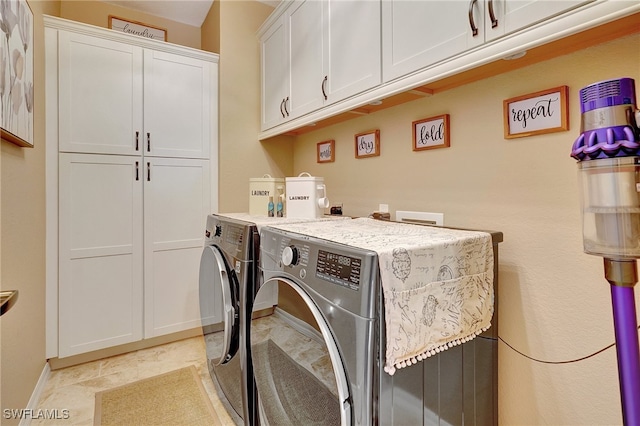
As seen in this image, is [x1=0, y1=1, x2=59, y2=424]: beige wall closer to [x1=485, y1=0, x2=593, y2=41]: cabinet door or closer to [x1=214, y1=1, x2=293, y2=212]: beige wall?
[x1=214, y1=1, x2=293, y2=212]: beige wall

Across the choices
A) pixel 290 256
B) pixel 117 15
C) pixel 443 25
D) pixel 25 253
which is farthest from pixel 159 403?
pixel 117 15

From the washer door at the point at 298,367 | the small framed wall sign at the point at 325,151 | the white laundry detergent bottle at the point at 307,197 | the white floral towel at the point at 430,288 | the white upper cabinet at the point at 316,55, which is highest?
the white upper cabinet at the point at 316,55

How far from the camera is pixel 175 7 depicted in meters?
2.75

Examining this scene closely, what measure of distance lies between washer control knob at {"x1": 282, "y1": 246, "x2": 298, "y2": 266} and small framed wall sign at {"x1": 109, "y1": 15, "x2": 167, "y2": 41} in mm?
2659

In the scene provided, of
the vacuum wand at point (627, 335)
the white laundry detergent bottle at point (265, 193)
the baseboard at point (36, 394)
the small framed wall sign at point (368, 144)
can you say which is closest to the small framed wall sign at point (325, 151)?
the small framed wall sign at point (368, 144)

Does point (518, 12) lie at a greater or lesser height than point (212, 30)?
lesser

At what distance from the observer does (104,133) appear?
7.23ft

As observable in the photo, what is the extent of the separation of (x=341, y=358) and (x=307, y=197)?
1.05 metres

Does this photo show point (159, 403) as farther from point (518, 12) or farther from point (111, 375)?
point (518, 12)

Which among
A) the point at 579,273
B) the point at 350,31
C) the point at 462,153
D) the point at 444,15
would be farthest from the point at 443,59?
the point at 579,273

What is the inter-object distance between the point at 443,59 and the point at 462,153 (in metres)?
0.44

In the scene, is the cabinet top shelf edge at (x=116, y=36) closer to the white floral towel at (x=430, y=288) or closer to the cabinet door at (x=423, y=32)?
the cabinet door at (x=423, y=32)

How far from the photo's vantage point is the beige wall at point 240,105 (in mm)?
2598

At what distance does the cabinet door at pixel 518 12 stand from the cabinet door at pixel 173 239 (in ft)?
6.97
